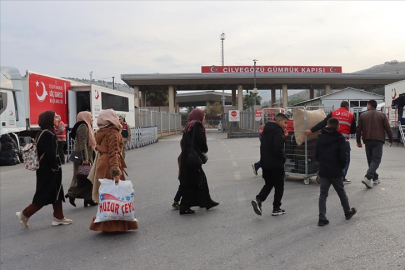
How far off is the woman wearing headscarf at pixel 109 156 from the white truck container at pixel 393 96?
18353 millimetres

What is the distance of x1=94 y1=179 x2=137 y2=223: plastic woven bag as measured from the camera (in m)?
5.46

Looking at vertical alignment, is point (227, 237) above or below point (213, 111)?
below

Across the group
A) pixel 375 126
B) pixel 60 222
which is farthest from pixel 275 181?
pixel 60 222

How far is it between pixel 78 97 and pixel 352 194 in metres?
16.4

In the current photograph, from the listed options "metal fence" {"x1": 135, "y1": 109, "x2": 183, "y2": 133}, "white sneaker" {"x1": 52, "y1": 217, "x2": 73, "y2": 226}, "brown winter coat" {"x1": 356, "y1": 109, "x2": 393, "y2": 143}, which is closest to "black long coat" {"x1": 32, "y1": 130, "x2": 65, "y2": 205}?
"white sneaker" {"x1": 52, "y1": 217, "x2": 73, "y2": 226}

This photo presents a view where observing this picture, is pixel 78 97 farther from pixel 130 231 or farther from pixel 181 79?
pixel 181 79

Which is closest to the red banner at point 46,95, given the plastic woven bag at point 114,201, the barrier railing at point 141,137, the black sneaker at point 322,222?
the barrier railing at point 141,137

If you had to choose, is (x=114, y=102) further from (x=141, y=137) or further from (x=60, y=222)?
(x=60, y=222)

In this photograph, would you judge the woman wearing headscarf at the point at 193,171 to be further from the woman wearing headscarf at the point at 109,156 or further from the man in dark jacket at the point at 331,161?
the man in dark jacket at the point at 331,161

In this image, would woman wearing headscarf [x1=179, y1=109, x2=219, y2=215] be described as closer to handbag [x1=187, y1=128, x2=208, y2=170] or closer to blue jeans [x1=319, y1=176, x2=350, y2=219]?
handbag [x1=187, y1=128, x2=208, y2=170]

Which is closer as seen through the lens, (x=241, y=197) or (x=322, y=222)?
(x=322, y=222)

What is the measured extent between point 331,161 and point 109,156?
10.4 feet

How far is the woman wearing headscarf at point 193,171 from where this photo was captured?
6418 millimetres

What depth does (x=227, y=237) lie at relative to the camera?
5328 mm
